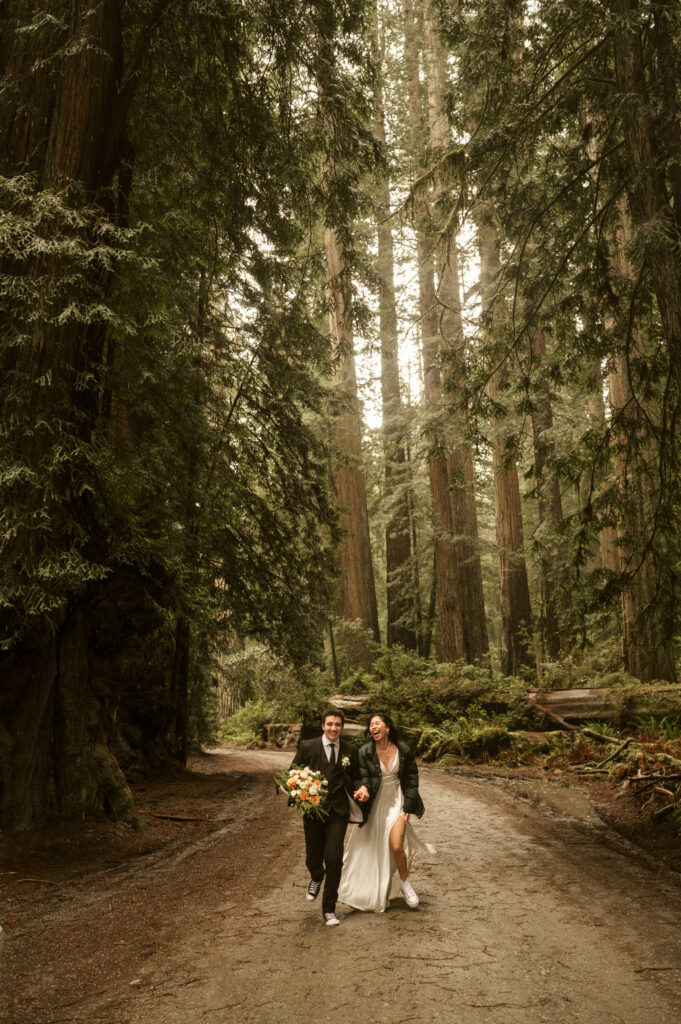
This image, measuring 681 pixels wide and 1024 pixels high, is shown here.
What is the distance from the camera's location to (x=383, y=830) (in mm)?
6328

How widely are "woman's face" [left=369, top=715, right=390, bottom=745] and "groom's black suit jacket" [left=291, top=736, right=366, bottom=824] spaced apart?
22cm

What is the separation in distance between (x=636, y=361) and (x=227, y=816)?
26.7 feet

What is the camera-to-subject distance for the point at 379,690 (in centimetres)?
1939

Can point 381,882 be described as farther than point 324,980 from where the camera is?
Yes

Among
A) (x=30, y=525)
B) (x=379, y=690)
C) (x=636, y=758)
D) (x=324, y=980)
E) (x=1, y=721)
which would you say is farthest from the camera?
(x=379, y=690)

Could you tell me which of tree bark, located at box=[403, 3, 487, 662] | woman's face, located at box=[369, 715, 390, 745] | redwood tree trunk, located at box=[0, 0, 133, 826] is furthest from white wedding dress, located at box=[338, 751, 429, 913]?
tree bark, located at box=[403, 3, 487, 662]

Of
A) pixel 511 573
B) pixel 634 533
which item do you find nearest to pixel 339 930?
pixel 634 533

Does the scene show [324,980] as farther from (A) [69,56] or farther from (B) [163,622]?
(A) [69,56]

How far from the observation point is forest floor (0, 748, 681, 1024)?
4.26m

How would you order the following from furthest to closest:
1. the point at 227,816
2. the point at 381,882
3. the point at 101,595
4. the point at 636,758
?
the point at 636,758 → the point at 227,816 → the point at 101,595 → the point at 381,882

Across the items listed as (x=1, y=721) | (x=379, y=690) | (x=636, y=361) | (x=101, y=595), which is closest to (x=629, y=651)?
(x=379, y=690)

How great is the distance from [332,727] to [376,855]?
1.10m

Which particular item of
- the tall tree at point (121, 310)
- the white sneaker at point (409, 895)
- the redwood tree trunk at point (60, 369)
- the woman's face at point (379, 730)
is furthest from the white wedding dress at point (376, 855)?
the redwood tree trunk at point (60, 369)

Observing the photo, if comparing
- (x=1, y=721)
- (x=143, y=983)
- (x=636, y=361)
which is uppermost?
(x=636, y=361)
